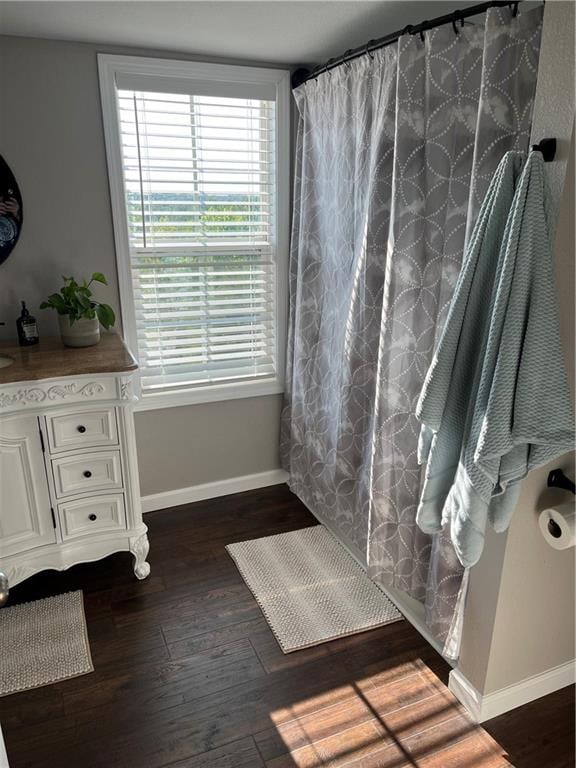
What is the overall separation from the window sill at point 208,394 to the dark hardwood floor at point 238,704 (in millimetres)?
872

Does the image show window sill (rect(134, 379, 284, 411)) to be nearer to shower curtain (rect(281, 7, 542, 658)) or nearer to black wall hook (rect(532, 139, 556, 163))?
shower curtain (rect(281, 7, 542, 658))

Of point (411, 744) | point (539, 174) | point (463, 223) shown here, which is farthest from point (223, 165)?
point (411, 744)

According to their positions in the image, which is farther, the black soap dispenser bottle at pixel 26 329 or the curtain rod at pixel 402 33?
the black soap dispenser bottle at pixel 26 329

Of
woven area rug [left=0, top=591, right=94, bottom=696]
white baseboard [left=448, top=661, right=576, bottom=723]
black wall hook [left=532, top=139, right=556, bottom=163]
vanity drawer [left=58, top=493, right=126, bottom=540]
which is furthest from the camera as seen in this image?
vanity drawer [left=58, top=493, right=126, bottom=540]

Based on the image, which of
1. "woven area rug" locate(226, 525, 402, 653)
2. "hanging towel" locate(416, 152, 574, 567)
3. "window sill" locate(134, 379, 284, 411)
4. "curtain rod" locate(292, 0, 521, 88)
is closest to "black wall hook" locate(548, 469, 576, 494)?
"hanging towel" locate(416, 152, 574, 567)

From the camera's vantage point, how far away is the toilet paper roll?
1476 millimetres

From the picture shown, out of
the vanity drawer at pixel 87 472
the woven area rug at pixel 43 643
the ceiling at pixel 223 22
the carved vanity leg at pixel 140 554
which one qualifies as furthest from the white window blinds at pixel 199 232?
the woven area rug at pixel 43 643

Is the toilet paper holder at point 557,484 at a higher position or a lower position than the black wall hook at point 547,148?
lower

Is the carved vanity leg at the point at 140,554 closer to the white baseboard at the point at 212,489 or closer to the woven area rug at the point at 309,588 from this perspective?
the woven area rug at the point at 309,588

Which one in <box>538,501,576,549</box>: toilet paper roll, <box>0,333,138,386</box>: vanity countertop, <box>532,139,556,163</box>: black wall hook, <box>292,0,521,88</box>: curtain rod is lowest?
<box>538,501,576,549</box>: toilet paper roll

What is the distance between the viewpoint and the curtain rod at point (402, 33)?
143cm

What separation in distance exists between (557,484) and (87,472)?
1.66 meters

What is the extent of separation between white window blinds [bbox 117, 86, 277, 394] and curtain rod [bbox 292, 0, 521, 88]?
0.66 ft

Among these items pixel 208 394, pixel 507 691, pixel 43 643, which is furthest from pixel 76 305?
pixel 507 691
